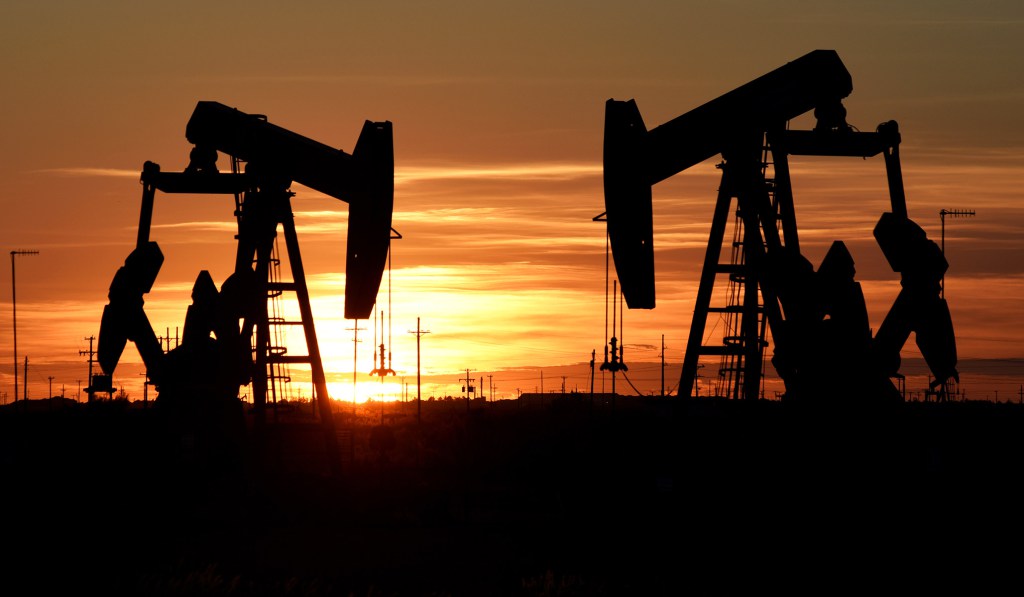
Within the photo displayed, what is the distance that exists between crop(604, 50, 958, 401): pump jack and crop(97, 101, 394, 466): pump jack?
18.6ft

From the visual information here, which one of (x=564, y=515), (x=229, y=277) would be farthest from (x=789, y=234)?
(x=229, y=277)

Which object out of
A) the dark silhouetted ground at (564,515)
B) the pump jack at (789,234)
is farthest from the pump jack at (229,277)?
the pump jack at (789,234)

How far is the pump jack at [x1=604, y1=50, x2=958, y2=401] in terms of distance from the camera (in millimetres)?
22406

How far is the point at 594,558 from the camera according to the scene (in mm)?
21094

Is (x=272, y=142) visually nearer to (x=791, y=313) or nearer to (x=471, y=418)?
(x=791, y=313)

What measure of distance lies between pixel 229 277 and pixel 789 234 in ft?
35.0

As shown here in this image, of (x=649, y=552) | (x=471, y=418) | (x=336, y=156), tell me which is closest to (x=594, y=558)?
(x=649, y=552)

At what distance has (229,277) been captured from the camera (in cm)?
2855

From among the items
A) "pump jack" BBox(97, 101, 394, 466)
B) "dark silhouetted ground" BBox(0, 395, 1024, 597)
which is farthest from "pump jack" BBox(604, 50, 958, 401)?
"pump jack" BBox(97, 101, 394, 466)

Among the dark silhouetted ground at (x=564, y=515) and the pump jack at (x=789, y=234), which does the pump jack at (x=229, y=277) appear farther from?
the pump jack at (x=789, y=234)

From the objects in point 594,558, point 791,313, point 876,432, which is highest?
point 791,313

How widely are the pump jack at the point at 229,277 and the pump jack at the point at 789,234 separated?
18.6ft

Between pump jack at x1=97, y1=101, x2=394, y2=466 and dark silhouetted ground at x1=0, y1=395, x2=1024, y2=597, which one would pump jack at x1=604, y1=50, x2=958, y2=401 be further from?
pump jack at x1=97, y1=101, x2=394, y2=466

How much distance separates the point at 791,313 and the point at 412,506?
7.59 m
